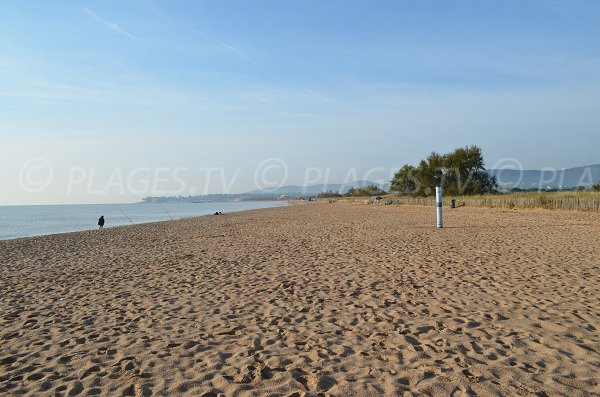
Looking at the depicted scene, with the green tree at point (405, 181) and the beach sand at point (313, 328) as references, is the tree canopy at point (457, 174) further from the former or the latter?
the beach sand at point (313, 328)

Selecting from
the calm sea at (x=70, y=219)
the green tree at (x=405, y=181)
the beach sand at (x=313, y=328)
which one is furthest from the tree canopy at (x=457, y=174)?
the beach sand at (x=313, y=328)

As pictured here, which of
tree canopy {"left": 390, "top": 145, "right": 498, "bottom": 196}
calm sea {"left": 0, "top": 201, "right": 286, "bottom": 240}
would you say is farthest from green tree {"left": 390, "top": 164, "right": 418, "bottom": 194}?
calm sea {"left": 0, "top": 201, "right": 286, "bottom": 240}

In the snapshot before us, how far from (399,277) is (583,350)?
4.02m

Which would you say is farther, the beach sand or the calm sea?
the calm sea

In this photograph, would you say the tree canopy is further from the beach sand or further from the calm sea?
the beach sand

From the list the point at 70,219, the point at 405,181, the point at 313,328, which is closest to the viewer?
the point at 313,328

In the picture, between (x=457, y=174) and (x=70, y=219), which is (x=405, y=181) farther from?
(x=70, y=219)

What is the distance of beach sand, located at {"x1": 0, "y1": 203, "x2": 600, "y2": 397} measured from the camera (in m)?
3.68

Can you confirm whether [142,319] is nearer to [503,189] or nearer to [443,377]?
[443,377]

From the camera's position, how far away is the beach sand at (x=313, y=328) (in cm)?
368

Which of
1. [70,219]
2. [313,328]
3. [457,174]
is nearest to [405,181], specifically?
[457,174]

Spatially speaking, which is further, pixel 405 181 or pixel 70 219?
pixel 405 181

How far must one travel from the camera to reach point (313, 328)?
16.9 feet

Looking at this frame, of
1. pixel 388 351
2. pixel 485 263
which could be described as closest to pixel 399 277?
pixel 485 263
